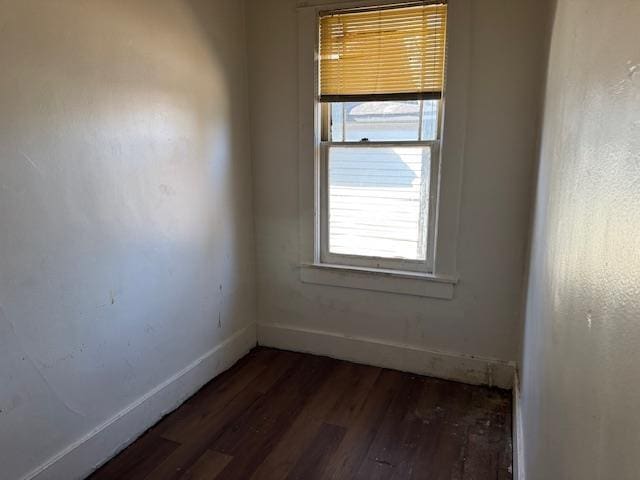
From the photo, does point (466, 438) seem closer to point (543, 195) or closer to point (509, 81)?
point (543, 195)

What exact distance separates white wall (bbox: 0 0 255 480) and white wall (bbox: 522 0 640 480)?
168cm

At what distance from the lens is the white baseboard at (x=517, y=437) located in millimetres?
1712

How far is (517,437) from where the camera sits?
191cm

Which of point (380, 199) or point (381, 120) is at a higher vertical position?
point (381, 120)

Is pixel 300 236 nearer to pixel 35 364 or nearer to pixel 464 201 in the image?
pixel 464 201

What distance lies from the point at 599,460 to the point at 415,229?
1981mm

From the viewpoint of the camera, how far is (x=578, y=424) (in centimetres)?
78

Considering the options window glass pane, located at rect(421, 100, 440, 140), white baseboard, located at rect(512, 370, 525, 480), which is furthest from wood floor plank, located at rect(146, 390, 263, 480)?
window glass pane, located at rect(421, 100, 440, 140)

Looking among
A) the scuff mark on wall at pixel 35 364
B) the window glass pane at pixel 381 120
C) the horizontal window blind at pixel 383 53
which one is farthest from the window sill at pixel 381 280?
the scuff mark on wall at pixel 35 364

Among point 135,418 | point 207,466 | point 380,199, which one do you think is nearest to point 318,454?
point 207,466

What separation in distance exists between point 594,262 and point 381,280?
1.95 m

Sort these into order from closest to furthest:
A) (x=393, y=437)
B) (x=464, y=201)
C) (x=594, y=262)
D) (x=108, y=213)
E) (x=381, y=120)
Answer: (x=594, y=262), (x=108, y=213), (x=393, y=437), (x=464, y=201), (x=381, y=120)

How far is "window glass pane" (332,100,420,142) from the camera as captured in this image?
2.46 meters

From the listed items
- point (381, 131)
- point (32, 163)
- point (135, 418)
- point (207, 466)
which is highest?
point (381, 131)
